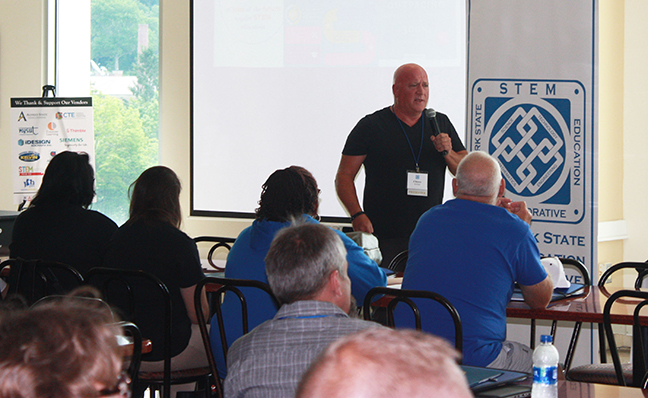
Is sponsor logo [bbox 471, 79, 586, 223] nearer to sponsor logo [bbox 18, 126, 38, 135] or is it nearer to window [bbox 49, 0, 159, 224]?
window [bbox 49, 0, 159, 224]

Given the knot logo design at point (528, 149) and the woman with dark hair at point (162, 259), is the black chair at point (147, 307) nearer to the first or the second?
the woman with dark hair at point (162, 259)

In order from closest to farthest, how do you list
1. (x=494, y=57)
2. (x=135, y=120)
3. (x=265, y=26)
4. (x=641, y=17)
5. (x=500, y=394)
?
(x=500, y=394) → (x=494, y=57) → (x=641, y=17) → (x=265, y=26) → (x=135, y=120)

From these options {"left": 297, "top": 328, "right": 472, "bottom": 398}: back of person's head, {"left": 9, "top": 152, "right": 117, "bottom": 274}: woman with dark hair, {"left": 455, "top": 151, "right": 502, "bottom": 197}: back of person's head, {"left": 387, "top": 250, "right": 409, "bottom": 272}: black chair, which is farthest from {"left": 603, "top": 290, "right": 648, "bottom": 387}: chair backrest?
{"left": 9, "top": 152, "right": 117, "bottom": 274}: woman with dark hair

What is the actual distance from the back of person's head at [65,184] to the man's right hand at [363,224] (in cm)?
154

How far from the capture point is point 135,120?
641 cm

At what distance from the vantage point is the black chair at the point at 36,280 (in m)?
2.86

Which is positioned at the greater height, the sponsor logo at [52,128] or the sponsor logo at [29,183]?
the sponsor logo at [52,128]

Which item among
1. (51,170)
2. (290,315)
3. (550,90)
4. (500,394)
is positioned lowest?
(500,394)

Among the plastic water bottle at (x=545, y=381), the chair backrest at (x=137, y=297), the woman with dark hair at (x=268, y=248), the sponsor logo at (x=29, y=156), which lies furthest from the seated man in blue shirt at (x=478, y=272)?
the sponsor logo at (x=29, y=156)

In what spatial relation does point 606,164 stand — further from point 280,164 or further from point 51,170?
point 51,170

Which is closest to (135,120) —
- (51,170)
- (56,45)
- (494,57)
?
(56,45)

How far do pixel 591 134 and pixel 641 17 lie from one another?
2.01m

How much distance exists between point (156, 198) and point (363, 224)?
4.48 feet

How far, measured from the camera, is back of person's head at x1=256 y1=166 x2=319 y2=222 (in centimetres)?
264
